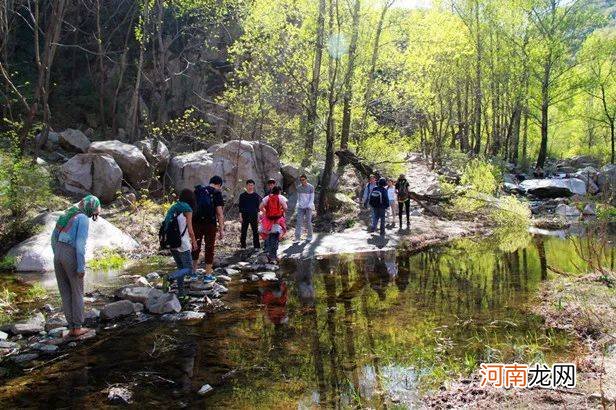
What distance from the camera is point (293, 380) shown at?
578 cm

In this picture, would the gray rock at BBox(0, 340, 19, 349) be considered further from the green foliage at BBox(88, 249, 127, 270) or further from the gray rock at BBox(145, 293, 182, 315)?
the green foliage at BBox(88, 249, 127, 270)

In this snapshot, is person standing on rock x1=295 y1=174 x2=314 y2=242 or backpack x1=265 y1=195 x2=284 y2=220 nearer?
backpack x1=265 y1=195 x2=284 y2=220

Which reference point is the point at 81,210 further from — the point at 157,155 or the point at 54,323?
the point at 157,155

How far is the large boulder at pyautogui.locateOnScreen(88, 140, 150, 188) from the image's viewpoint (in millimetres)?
20683

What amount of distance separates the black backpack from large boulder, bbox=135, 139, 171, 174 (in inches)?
406

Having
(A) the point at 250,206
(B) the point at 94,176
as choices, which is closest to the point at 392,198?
(A) the point at 250,206

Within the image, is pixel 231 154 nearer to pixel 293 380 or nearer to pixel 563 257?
pixel 563 257

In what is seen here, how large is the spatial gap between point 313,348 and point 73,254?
383 cm

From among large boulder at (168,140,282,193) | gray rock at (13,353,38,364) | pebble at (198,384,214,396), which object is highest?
large boulder at (168,140,282,193)

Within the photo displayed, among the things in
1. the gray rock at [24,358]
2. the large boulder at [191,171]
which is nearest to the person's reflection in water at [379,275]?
the gray rock at [24,358]

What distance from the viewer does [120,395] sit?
5387mm

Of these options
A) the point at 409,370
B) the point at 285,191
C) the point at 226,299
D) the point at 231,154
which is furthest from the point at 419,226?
the point at 409,370

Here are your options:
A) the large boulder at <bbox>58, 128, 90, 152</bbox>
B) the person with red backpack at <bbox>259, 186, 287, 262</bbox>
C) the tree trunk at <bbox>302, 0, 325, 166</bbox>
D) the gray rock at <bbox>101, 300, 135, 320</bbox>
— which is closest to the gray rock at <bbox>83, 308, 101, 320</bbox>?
the gray rock at <bbox>101, 300, 135, 320</bbox>

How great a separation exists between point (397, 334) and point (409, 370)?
4.19 ft
